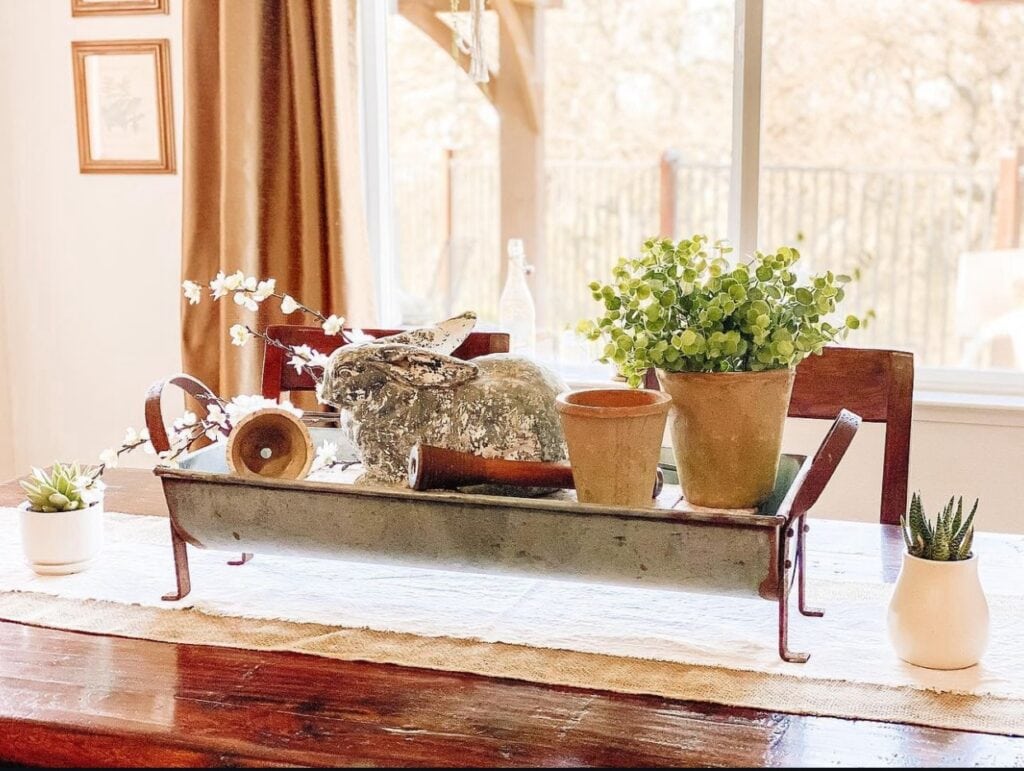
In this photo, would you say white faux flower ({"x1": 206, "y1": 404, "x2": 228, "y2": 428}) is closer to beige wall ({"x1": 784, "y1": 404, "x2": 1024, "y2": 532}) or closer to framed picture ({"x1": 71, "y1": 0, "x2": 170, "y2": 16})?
beige wall ({"x1": 784, "y1": 404, "x2": 1024, "y2": 532})

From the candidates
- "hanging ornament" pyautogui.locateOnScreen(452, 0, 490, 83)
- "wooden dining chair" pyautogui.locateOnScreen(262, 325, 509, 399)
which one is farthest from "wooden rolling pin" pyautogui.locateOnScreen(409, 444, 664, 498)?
"hanging ornament" pyautogui.locateOnScreen(452, 0, 490, 83)

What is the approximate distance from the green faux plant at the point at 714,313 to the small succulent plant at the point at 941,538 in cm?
22

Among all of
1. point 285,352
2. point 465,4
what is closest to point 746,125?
point 465,4

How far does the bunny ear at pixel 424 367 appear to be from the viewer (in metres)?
1.39

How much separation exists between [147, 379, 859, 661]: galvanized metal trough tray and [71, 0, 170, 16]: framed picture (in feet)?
6.98

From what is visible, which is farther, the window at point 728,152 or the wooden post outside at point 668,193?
the wooden post outside at point 668,193

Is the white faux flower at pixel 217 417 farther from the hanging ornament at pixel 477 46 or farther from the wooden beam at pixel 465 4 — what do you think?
the wooden beam at pixel 465 4

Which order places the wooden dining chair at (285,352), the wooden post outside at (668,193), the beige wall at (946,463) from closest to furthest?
1. the wooden dining chair at (285,352)
2. the beige wall at (946,463)
3. the wooden post outside at (668,193)

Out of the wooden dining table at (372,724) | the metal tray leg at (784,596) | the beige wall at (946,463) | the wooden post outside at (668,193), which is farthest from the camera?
the wooden post outside at (668,193)

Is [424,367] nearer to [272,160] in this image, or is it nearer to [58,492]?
[58,492]

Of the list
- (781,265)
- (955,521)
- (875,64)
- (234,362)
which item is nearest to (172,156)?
(234,362)

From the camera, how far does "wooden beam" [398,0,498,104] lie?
322 centimetres

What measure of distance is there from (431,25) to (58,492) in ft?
6.66

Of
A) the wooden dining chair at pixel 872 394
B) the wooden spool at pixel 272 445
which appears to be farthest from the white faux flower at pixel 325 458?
the wooden dining chair at pixel 872 394
